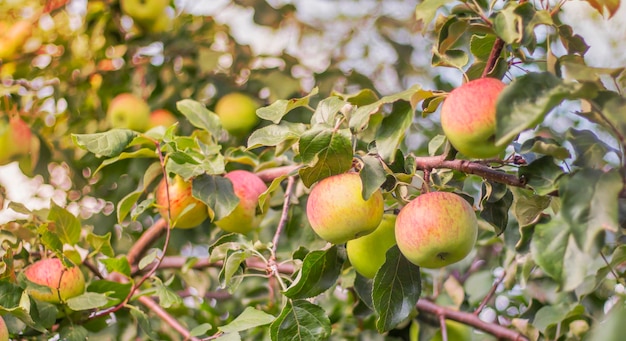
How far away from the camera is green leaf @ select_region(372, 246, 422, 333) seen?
0.90m

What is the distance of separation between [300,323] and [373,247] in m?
0.15

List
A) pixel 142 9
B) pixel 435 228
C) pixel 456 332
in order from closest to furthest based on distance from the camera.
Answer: pixel 435 228
pixel 456 332
pixel 142 9

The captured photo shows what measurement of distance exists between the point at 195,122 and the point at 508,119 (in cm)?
68

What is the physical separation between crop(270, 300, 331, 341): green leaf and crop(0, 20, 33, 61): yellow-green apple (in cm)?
135

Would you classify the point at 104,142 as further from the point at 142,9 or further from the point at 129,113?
the point at 142,9

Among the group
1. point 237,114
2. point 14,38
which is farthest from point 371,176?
point 14,38

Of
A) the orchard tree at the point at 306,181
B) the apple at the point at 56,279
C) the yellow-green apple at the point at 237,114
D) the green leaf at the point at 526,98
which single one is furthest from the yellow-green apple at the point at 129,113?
the green leaf at the point at 526,98

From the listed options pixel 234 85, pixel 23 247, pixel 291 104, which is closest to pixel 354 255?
pixel 291 104

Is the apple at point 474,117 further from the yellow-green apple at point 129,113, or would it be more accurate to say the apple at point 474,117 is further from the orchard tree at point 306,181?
the yellow-green apple at point 129,113

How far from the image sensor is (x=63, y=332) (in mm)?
1052

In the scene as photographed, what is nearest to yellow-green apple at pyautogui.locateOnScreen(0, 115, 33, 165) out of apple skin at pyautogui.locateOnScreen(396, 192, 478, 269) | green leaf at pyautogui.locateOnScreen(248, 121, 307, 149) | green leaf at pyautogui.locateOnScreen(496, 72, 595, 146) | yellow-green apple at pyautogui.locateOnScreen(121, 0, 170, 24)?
yellow-green apple at pyautogui.locateOnScreen(121, 0, 170, 24)

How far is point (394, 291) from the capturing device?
0.91 metres

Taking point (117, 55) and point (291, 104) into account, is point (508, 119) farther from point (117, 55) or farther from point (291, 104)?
point (117, 55)

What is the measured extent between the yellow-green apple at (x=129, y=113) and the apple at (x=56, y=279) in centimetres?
66
